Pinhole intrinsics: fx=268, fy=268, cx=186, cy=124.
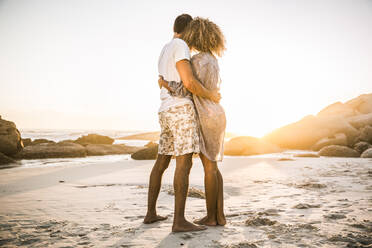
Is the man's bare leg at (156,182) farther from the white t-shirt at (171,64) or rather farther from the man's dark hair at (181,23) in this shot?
the man's dark hair at (181,23)

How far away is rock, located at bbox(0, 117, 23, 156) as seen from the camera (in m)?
10.4

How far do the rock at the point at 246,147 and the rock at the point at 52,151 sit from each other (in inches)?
248

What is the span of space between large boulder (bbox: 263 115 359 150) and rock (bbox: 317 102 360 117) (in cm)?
301

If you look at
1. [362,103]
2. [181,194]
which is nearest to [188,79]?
[181,194]

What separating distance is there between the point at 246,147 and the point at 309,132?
4267 mm

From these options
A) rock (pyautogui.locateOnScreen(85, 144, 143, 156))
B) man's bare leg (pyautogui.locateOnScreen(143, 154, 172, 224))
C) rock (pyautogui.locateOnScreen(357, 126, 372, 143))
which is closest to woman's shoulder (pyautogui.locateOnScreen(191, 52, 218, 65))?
man's bare leg (pyautogui.locateOnScreen(143, 154, 172, 224))

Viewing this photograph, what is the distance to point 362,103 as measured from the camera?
1834 cm

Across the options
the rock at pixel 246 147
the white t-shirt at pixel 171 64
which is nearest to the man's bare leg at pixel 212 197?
the white t-shirt at pixel 171 64

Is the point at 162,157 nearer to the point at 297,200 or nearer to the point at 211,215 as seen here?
the point at 211,215

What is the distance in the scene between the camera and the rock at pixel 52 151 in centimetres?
1047

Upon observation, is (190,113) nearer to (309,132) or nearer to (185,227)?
(185,227)

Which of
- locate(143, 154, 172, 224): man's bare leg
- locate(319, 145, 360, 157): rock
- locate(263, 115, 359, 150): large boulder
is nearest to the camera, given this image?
locate(143, 154, 172, 224): man's bare leg

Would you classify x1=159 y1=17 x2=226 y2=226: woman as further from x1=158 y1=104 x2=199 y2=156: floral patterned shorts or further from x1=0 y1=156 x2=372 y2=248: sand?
x1=0 y1=156 x2=372 y2=248: sand

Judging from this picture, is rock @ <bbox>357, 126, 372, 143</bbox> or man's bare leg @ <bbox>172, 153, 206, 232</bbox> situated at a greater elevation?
rock @ <bbox>357, 126, 372, 143</bbox>
